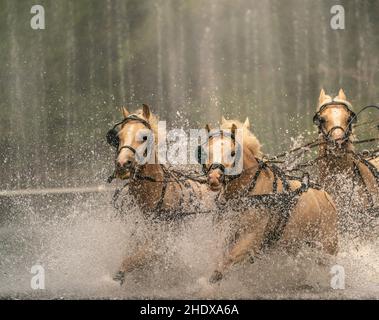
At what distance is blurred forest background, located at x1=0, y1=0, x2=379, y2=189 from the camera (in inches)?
641

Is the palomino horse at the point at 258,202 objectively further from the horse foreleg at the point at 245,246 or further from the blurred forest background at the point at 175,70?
the blurred forest background at the point at 175,70

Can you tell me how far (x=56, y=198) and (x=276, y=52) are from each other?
594cm

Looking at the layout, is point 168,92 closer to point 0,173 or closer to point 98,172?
point 98,172

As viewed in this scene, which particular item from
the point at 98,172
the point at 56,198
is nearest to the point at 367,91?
the point at 98,172

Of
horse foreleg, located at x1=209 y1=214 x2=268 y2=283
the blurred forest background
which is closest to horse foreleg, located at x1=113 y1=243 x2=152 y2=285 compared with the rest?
horse foreleg, located at x1=209 y1=214 x2=268 y2=283

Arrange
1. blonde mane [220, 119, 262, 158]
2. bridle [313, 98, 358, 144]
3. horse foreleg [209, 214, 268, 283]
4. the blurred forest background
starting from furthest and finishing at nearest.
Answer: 1. the blurred forest background
2. bridle [313, 98, 358, 144]
3. blonde mane [220, 119, 262, 158]
4. horse foreleg [209, 214, 268, 283]

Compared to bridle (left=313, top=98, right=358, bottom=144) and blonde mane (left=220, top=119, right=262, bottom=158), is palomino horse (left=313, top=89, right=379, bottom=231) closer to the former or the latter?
bridle (left=313, top=98, right=358, bottom=144)

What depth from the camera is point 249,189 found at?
18.9ft

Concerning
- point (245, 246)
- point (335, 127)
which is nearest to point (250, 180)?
Answer: point (245, 246)

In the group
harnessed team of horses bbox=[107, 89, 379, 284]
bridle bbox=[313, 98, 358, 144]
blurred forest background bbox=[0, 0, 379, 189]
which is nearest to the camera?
harnessed team of horses bbox=[107, 89, 379, 284]

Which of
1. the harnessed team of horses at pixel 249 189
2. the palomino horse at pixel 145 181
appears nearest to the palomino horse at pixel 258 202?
the harnessed team of horses at pixel 249 189

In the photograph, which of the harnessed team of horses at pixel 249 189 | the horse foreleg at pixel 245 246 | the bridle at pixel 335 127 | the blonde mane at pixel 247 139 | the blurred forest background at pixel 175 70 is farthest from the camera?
the blurred forest background at pixel 175 70

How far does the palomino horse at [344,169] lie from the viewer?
6523 mm

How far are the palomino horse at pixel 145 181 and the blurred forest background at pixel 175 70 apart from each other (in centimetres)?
956
